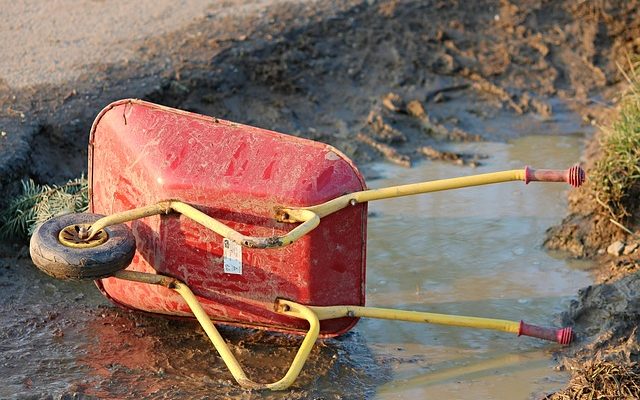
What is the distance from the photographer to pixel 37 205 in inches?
217

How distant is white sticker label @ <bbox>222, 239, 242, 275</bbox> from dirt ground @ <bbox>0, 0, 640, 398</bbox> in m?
1.97

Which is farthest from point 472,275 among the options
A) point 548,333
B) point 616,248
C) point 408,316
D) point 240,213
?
point 240,213

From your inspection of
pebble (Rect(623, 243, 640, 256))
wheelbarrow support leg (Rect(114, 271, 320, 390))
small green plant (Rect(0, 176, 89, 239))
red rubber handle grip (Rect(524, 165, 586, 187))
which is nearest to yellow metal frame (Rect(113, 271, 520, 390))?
wheelbarrow support leg (Rect(114, 271, 320, 390))

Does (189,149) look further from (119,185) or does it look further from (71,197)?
(71,197)

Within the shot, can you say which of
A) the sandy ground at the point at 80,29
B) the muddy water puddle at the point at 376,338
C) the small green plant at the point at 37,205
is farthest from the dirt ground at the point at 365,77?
the muddy water puddle at the point at 376,338

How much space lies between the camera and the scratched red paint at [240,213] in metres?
4.45

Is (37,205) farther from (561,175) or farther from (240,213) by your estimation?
(561,175)

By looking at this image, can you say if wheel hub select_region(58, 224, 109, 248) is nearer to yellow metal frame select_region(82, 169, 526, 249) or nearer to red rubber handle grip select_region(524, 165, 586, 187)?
yellow metal frame select_region(82, 169, 526, 249)

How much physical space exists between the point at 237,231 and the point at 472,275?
1.80 metres

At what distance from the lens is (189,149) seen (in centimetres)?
460

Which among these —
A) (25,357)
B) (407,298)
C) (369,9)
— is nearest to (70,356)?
(25,357)

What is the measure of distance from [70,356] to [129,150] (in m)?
0.99

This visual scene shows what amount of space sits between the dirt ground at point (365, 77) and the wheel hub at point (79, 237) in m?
1.48

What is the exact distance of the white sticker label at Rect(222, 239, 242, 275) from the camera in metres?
4.50
